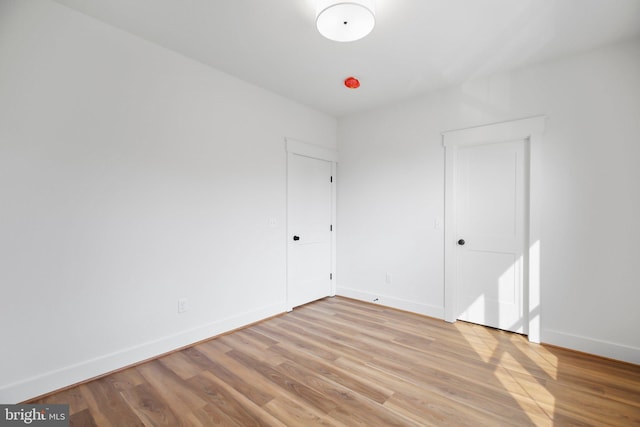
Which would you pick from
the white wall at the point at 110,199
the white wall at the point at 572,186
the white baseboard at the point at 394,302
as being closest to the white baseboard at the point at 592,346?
the white wall at the point at 572,186

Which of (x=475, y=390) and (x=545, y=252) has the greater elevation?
(x=545, y=252)

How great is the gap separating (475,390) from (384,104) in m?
3.29

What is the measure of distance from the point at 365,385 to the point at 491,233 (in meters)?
2.10

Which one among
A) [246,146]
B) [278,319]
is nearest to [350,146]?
[246,146]

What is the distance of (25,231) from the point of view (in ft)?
6.45

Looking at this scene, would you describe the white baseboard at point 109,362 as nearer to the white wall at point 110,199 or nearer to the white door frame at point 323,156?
the white wall at point 110,199

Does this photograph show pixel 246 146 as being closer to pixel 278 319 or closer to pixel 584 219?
pixel 278 319

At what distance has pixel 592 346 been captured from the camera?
8.51ft

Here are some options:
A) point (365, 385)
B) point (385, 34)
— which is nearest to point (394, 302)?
point (365, 385)

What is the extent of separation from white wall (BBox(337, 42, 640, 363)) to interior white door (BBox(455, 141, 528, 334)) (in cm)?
21

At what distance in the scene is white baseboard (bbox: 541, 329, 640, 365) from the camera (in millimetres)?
2436

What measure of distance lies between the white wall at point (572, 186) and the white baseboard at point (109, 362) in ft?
7.50

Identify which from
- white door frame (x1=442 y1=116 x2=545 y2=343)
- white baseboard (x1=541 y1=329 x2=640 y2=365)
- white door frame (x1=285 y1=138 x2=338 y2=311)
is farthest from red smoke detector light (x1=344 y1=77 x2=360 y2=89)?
white baseboard (x1=541 y1=329 x2=640 y2=365)

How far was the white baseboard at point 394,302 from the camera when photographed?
3.52m
